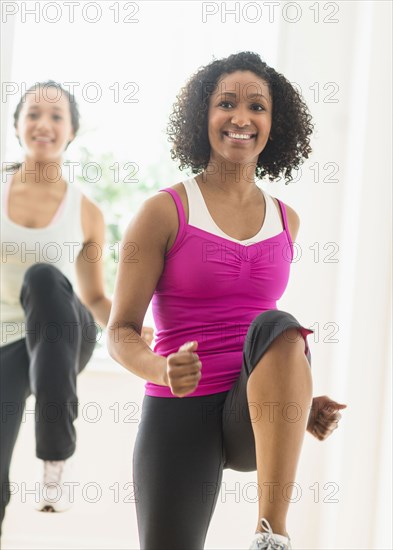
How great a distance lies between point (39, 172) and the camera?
6.84 ft

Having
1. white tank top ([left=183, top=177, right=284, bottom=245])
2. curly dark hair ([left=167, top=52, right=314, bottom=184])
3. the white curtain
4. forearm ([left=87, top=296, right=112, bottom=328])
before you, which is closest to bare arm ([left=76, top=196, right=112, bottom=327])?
forearm ([left=87, top=296, right=112, bottom=328])

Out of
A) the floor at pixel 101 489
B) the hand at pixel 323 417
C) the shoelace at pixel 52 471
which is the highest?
the hand at pixel 323 417

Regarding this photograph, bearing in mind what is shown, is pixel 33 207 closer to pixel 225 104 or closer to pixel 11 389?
pixel 11 389

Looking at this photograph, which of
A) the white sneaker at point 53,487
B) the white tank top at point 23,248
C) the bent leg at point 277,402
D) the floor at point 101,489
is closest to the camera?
the bent leg at point 277,402

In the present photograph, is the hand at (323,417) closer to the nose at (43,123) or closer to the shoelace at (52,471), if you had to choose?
the shoelace at (52,471)

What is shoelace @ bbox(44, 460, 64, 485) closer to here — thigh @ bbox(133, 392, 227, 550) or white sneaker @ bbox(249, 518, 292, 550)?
thigh @ bbox(133, 392, 227, 550)

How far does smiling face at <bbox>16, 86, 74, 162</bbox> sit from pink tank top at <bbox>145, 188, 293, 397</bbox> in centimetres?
64

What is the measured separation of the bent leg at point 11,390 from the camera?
1.77 meters

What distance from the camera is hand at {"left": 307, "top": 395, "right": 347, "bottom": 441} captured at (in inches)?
60.2

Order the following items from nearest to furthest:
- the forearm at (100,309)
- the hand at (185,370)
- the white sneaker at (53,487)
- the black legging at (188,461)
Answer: the hand at (185,370), the black legging at (188,461), the white sneaker at (53,487), the forearm at (100,309)

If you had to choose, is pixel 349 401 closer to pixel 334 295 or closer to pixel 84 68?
pixel 334 295

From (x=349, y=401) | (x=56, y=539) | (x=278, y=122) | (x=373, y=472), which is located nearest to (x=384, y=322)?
(x=349, y=401)

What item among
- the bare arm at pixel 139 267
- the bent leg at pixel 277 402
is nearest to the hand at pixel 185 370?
the bent leg at pixel 277 402

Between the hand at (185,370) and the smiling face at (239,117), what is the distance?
0.52 meters
